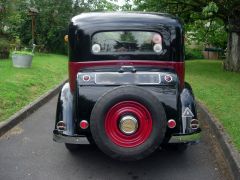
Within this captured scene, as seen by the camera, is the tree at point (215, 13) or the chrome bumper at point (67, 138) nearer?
the chrome bumper at point (67, 138)

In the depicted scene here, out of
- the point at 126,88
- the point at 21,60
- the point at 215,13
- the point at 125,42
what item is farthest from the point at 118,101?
the point at 215,13

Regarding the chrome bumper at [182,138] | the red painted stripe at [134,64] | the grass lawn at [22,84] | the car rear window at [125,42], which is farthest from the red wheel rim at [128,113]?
the grass lawn at [22,84]

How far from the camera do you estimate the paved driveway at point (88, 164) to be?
5.36 metres

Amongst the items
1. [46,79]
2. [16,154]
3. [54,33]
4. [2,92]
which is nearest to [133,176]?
[16,154]

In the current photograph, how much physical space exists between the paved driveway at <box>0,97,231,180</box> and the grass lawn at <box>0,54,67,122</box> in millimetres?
1564

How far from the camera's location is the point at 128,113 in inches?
201

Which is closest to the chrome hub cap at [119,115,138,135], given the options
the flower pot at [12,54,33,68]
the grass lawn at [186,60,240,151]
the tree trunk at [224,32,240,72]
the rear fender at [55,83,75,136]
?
the rear fender at [55,83,75,136]

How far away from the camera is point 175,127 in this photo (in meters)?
5.45

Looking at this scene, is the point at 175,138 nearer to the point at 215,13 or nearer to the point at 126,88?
the point at 126,88

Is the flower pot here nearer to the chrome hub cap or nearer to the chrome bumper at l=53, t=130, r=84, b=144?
the chrome bumper at l=53, t=130, r=84, b=144

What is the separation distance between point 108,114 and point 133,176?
0.90 metres

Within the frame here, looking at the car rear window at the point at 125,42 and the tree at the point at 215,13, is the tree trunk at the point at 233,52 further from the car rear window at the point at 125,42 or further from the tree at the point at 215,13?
the car rear window at the point at 125,42

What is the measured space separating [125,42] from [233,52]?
11973 millimetres

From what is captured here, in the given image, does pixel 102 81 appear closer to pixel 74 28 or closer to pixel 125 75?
pixel 125 75
